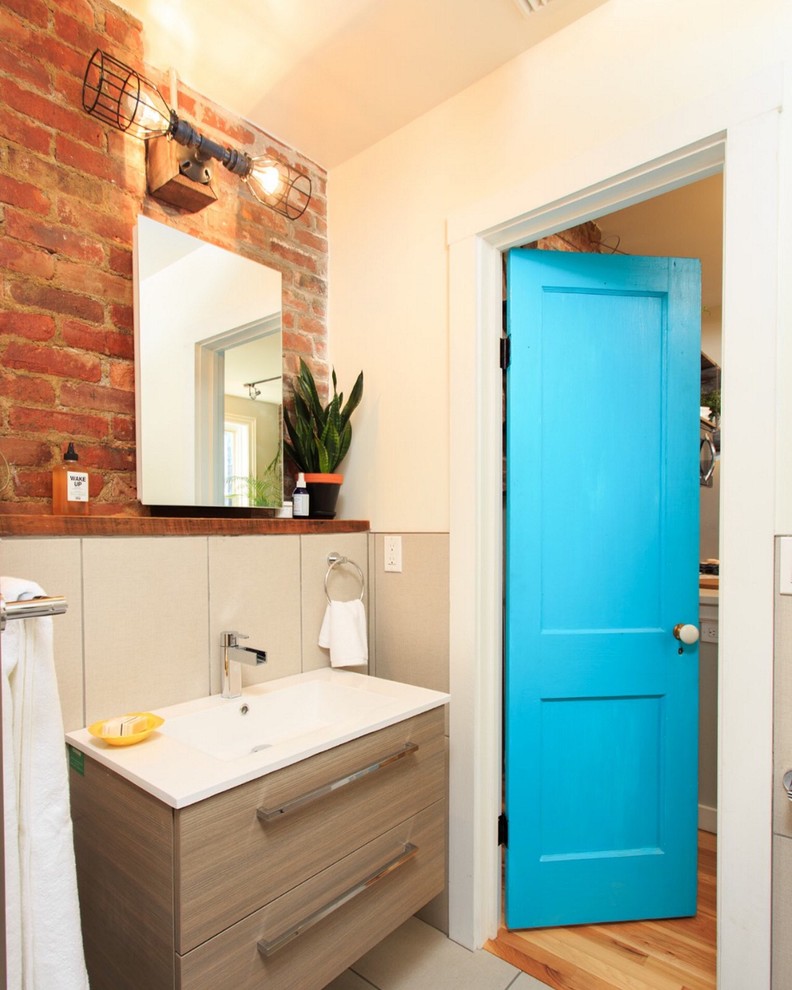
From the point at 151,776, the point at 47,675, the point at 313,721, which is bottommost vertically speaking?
the point at 313,721

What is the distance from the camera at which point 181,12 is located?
1622mm

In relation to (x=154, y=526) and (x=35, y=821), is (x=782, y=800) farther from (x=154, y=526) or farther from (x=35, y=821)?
(x=154, y=526)

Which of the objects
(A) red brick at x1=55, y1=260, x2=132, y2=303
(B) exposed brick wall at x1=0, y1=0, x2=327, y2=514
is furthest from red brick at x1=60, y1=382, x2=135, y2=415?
(A) red brick at x1=55, y1=260, x2=132, y2=303

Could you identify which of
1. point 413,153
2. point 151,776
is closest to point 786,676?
point 151,776

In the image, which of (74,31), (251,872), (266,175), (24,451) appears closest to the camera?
(251,872)

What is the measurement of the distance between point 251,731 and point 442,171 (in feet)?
5.77

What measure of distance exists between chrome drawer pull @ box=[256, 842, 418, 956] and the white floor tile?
0.46 m

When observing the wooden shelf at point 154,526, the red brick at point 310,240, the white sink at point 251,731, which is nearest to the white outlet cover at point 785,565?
the white sink at point 251,731

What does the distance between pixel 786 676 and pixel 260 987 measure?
4.01ft

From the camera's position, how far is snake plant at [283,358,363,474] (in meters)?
2.06

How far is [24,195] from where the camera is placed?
1472mm

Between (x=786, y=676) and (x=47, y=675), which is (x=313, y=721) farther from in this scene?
(x=786, y=676)

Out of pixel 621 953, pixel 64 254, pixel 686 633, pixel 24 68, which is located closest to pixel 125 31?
pixel 24 68

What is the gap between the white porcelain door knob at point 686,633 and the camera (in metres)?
1.87
